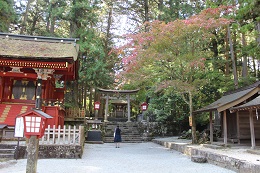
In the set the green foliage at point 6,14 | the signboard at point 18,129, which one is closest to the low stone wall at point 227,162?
the signboard at point 18,129

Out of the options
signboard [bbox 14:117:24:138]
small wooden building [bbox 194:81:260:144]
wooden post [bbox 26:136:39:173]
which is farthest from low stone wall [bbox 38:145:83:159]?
small wooden building [bbox 194:81:260:144]

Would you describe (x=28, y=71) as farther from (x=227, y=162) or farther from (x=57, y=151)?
(x=227, y=162)

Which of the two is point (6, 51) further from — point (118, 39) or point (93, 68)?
point (118, 39)

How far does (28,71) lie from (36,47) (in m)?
1.47

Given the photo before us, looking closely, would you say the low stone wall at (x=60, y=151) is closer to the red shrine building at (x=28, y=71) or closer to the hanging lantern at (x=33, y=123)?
the red shrine building at (x=28, y=71)

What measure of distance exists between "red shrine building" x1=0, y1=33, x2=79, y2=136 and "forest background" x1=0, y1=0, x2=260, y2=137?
10.7 feet

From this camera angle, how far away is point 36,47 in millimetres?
12984

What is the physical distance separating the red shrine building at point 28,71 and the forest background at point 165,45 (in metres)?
→ 3.25

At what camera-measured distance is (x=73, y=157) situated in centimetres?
904

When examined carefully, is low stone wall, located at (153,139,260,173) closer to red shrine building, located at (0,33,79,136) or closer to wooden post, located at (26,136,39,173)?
wooden post, located at (26,136,39,173)

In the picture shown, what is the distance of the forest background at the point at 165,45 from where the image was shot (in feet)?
38.8

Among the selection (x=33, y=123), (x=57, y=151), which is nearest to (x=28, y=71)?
(x=57, y=151)

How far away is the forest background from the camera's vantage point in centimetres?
1181

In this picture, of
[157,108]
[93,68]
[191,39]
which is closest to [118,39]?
[93,68]
